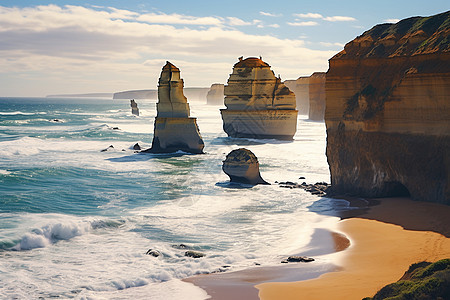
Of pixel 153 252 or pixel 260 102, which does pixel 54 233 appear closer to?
pixel 153 252

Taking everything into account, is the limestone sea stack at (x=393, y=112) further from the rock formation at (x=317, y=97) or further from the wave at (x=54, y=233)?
the rock formation at (x=317, y=97)

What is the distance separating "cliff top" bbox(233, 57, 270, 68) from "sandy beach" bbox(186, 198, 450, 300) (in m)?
39.8

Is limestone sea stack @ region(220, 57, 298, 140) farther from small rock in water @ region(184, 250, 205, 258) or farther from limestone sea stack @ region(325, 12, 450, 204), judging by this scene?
small rock in water @ region(184, 250, 205, 258)

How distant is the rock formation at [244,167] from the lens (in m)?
27.5

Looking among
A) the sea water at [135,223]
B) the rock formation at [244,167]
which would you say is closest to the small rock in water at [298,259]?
the sea water at [135,223]

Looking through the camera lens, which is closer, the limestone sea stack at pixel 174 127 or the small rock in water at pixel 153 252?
the small rock in water at pixel 153 252

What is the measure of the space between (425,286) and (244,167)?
19.2 m

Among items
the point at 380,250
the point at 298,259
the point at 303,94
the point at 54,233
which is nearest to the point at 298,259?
the point at 298,259

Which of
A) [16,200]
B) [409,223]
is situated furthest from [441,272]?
[16,200]

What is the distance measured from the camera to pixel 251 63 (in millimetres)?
56781

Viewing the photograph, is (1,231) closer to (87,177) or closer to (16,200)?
(16,200)

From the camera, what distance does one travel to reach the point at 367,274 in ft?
41.8

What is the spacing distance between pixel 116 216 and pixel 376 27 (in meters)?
14.6

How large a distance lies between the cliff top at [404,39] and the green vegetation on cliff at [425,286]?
12698mm
